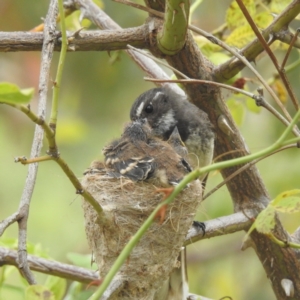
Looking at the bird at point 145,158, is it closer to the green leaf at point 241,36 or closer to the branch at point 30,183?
the green leaf at point 241,36

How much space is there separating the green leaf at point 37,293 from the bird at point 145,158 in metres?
1.24

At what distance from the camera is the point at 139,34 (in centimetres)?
287

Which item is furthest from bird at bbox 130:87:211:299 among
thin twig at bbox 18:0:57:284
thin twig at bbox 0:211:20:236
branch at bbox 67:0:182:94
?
thin twig at bbox 0:211:20:236

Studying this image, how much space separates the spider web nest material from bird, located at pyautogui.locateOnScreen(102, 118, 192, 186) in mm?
101

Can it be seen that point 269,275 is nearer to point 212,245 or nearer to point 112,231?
point 112,231

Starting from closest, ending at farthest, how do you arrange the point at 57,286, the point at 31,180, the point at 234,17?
the point at 31,180
the point at 57,286
the point at 234,17

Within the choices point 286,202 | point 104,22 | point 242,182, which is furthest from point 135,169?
point 286,202

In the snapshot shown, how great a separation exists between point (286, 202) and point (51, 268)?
1613mm

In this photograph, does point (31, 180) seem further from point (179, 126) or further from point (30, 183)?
point (179, 126)

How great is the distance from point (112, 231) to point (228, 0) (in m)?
3.83

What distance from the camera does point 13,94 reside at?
135cm

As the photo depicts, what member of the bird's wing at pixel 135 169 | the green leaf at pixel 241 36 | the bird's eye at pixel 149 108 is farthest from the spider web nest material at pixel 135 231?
the bird's eye at pixel 149 108

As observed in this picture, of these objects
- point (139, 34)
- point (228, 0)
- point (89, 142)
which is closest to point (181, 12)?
point (139, 34)

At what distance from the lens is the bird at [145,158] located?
296 centimetres
